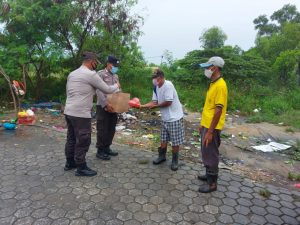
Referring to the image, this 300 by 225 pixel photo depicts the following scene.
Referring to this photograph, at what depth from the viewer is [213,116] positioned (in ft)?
12.1

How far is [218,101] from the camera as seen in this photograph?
11.9 feet

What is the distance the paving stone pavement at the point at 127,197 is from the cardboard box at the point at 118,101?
943mm

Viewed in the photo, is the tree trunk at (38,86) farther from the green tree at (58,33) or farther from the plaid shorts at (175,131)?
the plaid shorts at (175,131)

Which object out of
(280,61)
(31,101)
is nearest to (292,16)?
(280,61)

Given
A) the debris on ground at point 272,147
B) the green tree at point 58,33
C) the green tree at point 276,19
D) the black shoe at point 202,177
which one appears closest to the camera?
the black shoe at point 202,177

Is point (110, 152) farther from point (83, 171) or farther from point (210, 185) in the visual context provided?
point (210, 185)

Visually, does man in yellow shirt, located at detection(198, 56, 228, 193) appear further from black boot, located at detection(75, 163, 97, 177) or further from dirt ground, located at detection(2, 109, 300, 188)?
black boot, located at detection(75, 163, 97, 177)

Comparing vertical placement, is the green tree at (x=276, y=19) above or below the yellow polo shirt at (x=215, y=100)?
above

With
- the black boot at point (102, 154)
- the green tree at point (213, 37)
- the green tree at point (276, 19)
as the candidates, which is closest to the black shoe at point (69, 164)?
the black boot at point (102, 154)

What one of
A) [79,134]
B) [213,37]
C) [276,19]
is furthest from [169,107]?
[276,19]

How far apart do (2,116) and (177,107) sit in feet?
17.4

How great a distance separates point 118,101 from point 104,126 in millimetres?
564

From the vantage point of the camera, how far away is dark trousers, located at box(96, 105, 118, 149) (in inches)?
191

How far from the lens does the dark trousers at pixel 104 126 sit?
4.85m
